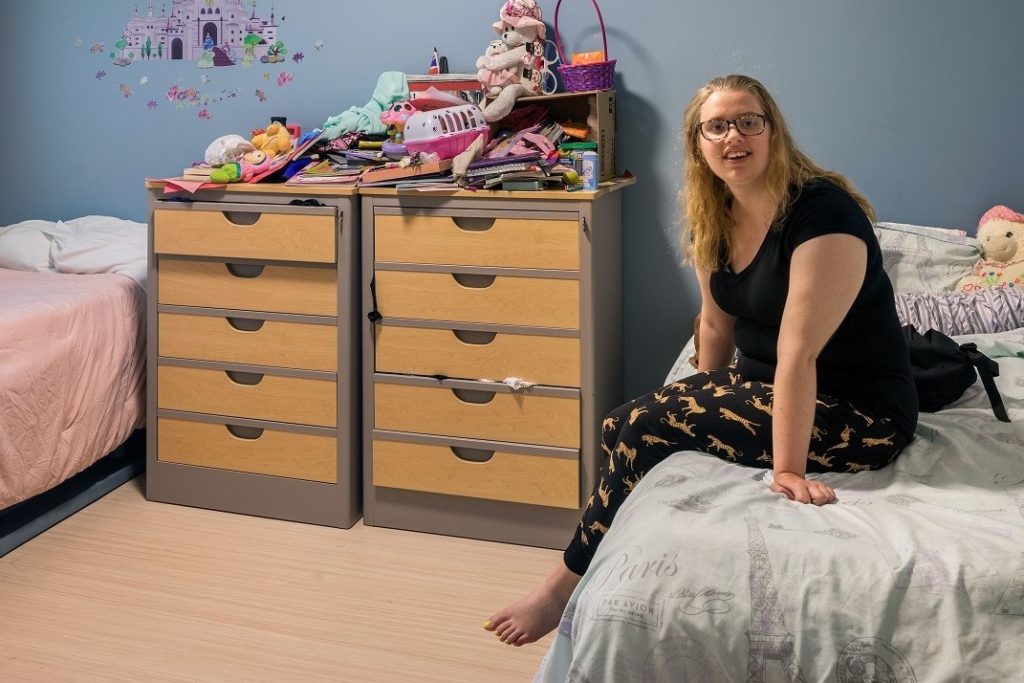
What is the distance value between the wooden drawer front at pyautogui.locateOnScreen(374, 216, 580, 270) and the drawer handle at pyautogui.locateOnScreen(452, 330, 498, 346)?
0.18m

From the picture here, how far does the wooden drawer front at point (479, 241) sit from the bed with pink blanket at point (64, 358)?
83 centimetres

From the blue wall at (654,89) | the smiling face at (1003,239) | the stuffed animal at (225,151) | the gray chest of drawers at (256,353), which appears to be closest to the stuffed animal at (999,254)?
the smiling face at (1003,239)

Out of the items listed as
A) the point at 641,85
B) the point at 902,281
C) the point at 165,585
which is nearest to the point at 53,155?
the point at 165,585

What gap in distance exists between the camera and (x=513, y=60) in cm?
281

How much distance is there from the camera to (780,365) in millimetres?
1703

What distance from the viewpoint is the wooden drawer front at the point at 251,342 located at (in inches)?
110

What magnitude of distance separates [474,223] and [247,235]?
628 millimetres

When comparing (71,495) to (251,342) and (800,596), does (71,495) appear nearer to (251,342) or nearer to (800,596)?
(251,342)

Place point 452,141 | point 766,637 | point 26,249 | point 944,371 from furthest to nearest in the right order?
point 26,249 → point 452,141 → point 944,371 → point 766,637

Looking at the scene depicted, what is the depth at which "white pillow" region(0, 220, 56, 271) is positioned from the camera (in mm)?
3174

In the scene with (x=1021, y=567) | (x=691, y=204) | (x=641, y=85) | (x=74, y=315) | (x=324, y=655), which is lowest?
(x=324, y=655)

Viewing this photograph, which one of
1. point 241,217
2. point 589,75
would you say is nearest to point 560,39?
point 589,75

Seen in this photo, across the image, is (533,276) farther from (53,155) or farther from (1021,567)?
(53,155)

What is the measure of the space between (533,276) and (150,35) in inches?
64.9
